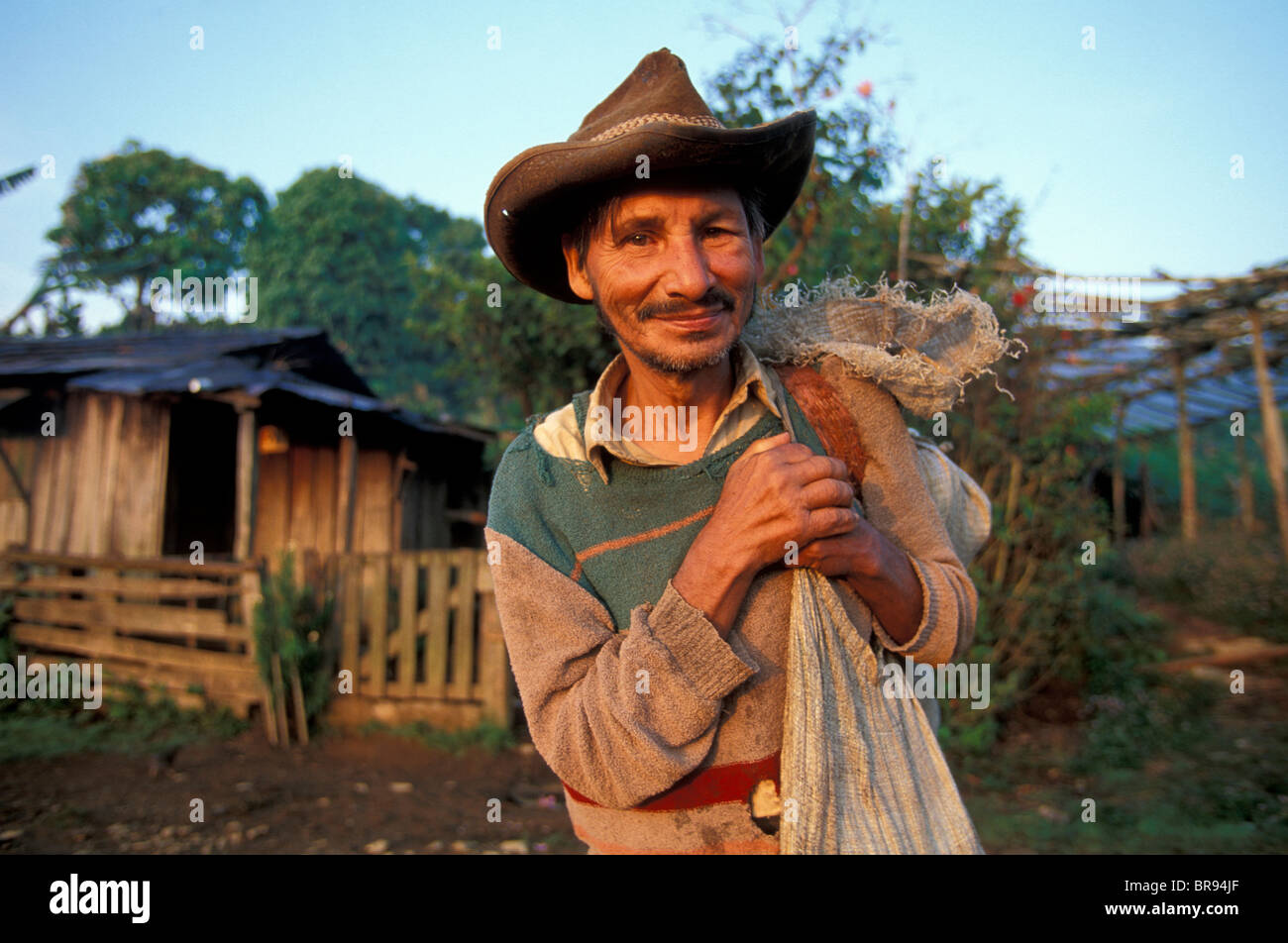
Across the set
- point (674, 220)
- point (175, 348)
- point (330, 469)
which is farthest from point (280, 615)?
point (674, 220)

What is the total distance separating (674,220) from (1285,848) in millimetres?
4701

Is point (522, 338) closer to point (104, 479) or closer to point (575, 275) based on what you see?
point (104, 479)

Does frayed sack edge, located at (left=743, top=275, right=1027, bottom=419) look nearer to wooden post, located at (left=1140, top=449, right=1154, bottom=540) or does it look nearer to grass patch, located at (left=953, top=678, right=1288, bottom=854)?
grass patch, located at (left=953, top=678, right=1288, bottom=854)

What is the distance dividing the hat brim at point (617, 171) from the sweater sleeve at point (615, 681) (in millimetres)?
769

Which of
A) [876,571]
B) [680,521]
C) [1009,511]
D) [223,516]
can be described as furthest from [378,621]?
[876,571]

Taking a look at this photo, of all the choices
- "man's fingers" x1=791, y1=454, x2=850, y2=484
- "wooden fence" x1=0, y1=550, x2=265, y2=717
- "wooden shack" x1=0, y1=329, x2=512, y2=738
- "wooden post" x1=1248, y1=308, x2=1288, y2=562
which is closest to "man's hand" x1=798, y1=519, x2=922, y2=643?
"man's fingers" x1=791, y1=454, x2=850, y2=484

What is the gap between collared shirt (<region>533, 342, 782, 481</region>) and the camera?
1623 mm

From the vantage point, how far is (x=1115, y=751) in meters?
5.48

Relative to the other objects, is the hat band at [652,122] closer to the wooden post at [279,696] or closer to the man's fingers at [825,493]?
the man's fingers at [825,493]

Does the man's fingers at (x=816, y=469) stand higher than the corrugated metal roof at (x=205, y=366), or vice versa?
the corrugated metal roof at (x=205, y=366)

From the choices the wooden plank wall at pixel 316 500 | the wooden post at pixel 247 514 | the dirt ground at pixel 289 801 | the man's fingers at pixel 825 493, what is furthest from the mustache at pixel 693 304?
the wooden plank wall at pixel 316 500

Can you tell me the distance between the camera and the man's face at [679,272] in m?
1.53
